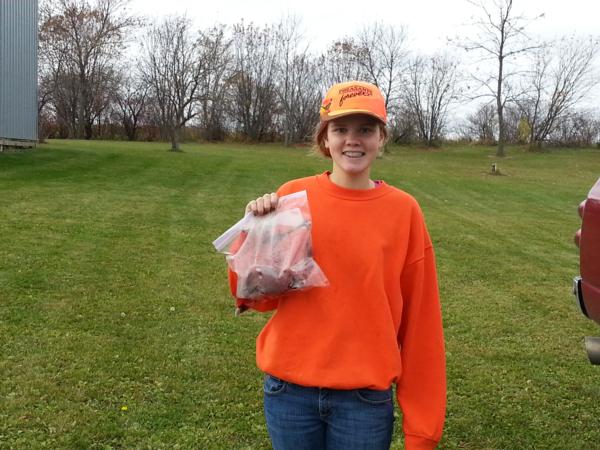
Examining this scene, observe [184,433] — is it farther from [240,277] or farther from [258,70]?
[258,70]

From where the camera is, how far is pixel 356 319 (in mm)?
1988

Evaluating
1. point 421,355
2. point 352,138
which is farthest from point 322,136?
point 421,355

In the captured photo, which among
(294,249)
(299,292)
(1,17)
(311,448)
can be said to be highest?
(1,17)

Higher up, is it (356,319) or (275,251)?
(275,251)

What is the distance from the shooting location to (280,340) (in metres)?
2.05

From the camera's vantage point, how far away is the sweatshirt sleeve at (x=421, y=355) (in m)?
2.10

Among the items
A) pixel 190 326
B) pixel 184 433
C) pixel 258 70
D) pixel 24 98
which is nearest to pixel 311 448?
pixel 184 433

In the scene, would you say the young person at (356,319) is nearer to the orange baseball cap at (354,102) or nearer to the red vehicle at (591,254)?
the orange baseball cap at (354,102)

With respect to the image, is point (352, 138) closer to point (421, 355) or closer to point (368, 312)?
point (368, 312)

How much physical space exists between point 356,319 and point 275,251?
0.37m

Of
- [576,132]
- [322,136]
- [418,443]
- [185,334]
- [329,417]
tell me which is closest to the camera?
[329,417]

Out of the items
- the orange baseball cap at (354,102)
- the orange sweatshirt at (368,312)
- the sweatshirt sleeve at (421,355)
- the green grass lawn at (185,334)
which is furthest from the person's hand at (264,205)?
the green grass lawn at (185,334)

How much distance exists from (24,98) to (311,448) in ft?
69.1

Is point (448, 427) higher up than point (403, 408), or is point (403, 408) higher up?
point (403, 408)
